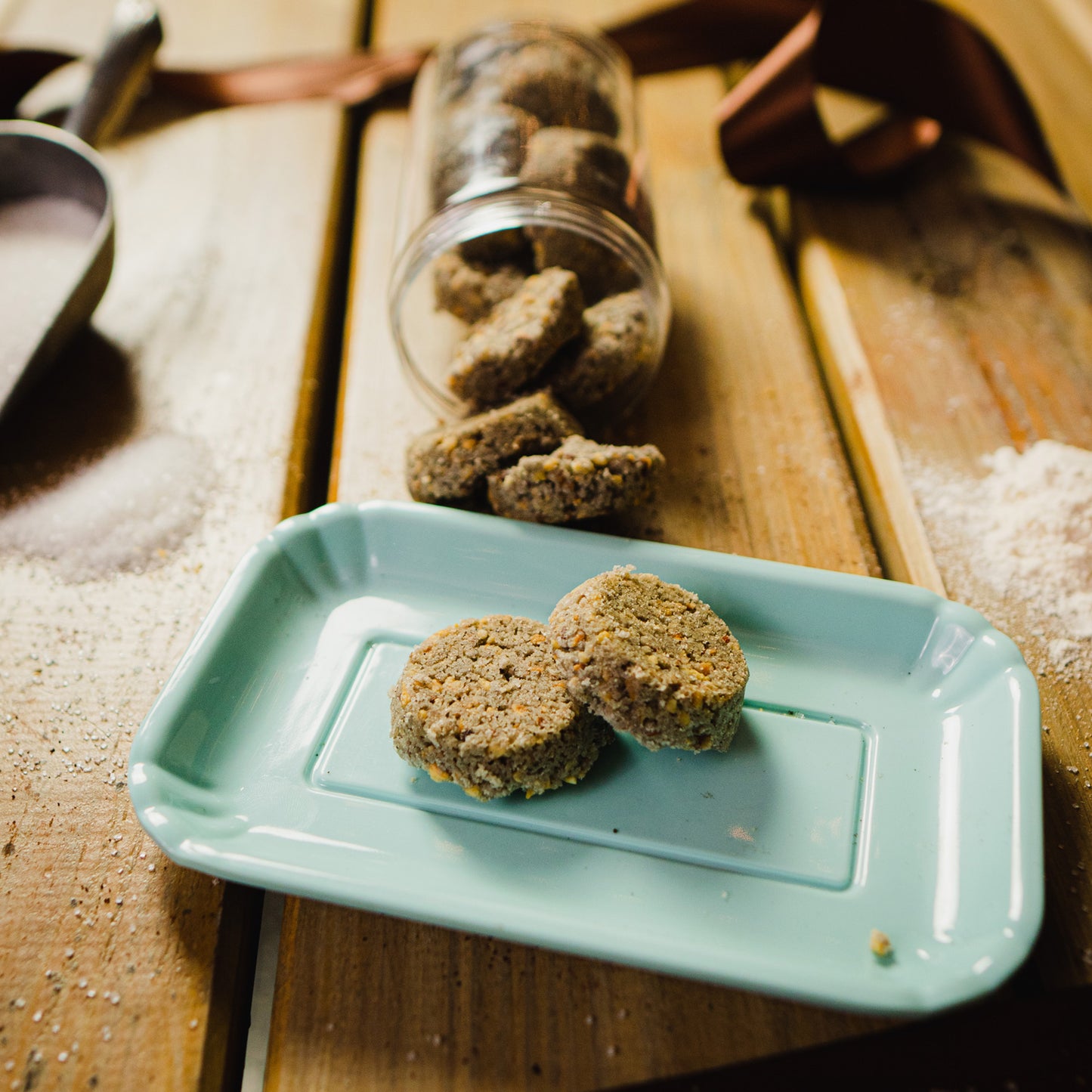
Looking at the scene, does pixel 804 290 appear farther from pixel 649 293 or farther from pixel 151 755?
pixel 151 755

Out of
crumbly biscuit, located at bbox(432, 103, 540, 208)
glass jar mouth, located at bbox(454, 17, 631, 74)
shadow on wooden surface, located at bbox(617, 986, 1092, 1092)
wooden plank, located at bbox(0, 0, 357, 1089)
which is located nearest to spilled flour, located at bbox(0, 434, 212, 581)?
wooden plank, located at bbox(0, 0, 357, 1089)

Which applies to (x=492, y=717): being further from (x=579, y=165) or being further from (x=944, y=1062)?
(x=579, y=165)

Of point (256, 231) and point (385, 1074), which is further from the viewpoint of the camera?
point (256, 231)

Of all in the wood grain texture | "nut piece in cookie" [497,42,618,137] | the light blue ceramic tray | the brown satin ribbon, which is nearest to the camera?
the light blue ceramic tray

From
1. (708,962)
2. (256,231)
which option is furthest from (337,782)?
(256,231)

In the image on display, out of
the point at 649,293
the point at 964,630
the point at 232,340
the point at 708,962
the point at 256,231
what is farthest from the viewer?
the point at 256,231

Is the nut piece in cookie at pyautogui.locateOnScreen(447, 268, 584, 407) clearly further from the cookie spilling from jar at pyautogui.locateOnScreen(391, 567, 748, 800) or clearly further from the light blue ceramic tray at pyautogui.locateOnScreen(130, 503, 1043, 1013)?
the cookie spilling from jar at pyautogui.locateOnScreen(391, 567, 748, 800)

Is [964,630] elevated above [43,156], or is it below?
below

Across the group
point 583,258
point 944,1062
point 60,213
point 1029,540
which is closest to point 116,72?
point 60,213
